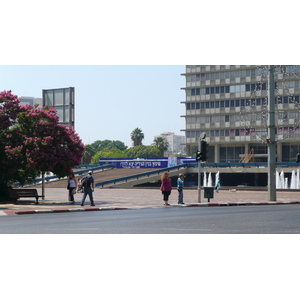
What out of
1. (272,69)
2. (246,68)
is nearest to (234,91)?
(246,68)

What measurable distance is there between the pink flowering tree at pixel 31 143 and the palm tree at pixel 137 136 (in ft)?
399

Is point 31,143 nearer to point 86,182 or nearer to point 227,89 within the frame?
point 86,182

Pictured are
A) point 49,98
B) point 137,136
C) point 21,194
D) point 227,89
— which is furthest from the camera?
point 137,136

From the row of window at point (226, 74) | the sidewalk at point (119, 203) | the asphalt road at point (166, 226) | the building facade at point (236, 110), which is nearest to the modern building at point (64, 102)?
the sidewalk at point (119, 203)

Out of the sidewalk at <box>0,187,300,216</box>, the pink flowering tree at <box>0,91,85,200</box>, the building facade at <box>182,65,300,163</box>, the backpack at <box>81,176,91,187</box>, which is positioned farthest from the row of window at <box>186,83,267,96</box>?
the backpack at <box>81,176,91,187</box>

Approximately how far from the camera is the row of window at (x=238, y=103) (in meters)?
85.7

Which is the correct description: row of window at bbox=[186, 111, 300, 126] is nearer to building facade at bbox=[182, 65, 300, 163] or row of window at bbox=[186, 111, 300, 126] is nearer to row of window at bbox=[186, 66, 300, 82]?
building facade at bbox=[182, 65, 300, 163]

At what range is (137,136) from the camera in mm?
149125

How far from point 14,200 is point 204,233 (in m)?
16.0

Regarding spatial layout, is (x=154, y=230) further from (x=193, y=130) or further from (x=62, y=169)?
(x=193, y=130)

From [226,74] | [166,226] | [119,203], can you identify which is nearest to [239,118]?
[226,74]

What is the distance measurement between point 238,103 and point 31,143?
68781mm

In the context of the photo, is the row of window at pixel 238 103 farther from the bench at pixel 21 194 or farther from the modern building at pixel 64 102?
the bench at pixel 21 194

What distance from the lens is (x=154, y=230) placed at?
1380cm
